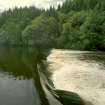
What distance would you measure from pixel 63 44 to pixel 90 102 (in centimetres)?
6040

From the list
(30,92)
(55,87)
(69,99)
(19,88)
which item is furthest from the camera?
(19,88)

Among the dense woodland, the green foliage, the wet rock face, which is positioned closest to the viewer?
the wet rock face

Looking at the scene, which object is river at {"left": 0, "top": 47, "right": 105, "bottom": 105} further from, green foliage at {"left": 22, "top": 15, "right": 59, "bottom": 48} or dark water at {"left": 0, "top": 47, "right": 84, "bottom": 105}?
green foliage at {"left": 22, "top": 15, "right": 59, "bottom": 48}

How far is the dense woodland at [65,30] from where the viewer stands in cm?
6856

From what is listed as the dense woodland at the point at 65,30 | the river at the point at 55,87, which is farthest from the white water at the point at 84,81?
the dense woodland at the point at 65,30

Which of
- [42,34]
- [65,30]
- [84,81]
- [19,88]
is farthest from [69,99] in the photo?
[42,34]

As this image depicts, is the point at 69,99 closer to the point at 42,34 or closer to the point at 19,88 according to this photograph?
the point at 19,88

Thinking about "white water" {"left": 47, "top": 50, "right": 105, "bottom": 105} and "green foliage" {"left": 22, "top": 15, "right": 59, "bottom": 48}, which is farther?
"green foliage" {"left": 22, "top": 15, "right": 59, "bottom": 48}

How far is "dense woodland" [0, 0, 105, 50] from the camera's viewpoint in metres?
68.6

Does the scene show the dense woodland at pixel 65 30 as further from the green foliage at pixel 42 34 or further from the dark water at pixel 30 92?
the dark water at pixel 30 92

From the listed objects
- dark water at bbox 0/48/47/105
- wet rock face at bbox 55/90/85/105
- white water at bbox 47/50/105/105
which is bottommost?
dark water at bbox 0/48/47/105

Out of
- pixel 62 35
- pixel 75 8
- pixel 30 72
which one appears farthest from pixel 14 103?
pixel 75 8

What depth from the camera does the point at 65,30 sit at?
8238 centimetres

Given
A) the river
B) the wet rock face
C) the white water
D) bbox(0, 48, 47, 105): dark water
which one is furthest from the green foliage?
the wet rock face
